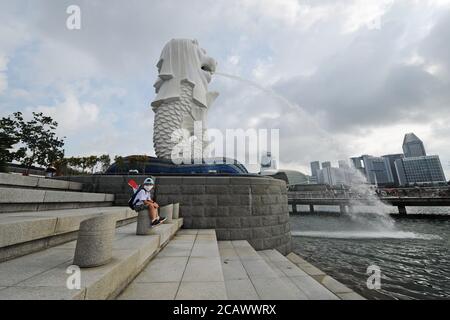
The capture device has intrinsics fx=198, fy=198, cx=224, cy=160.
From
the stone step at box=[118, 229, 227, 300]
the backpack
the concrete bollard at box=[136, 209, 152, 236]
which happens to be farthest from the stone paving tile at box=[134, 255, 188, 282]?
the backpack

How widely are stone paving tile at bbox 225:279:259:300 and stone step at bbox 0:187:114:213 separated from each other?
4413 mm

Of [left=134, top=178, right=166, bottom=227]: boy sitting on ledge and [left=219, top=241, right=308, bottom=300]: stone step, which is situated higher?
[left=134, top=178, right=166, bottom=227]: boy sitting on ledge

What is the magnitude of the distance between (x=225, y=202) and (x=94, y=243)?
516 cm

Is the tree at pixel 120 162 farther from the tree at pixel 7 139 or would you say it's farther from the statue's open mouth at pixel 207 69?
the statue's open mouth at pixel 207 69

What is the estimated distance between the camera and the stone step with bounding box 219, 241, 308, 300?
115 inches

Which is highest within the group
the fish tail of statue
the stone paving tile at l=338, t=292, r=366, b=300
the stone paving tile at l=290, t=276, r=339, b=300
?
the fish tail of statue

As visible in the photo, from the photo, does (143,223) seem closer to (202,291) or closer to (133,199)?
(133,199)

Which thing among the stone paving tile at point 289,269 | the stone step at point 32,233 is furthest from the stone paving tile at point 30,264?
the stone paving tile at point 289,269

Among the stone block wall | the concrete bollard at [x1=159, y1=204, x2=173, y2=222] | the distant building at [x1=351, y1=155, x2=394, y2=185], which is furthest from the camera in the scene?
the distant building at [x1=351, y1=155, x2=394, y2=185]

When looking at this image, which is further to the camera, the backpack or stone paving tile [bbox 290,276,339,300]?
the backpack

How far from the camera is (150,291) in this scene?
239 centimetres

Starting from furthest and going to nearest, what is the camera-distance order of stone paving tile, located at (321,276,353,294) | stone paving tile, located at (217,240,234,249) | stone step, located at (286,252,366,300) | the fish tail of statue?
the fish tail of statue < stone paving tile, located at (217,240,234,249) < stone paving tile, located at (321,276,353,294) < stone step, located at (286,252,366,300)

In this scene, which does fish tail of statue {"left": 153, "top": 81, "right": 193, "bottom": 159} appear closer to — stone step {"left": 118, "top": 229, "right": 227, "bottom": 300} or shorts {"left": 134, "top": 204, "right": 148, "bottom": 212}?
shorts {"left": 134, "top": 204, "right": 148, "bottom": 212}
